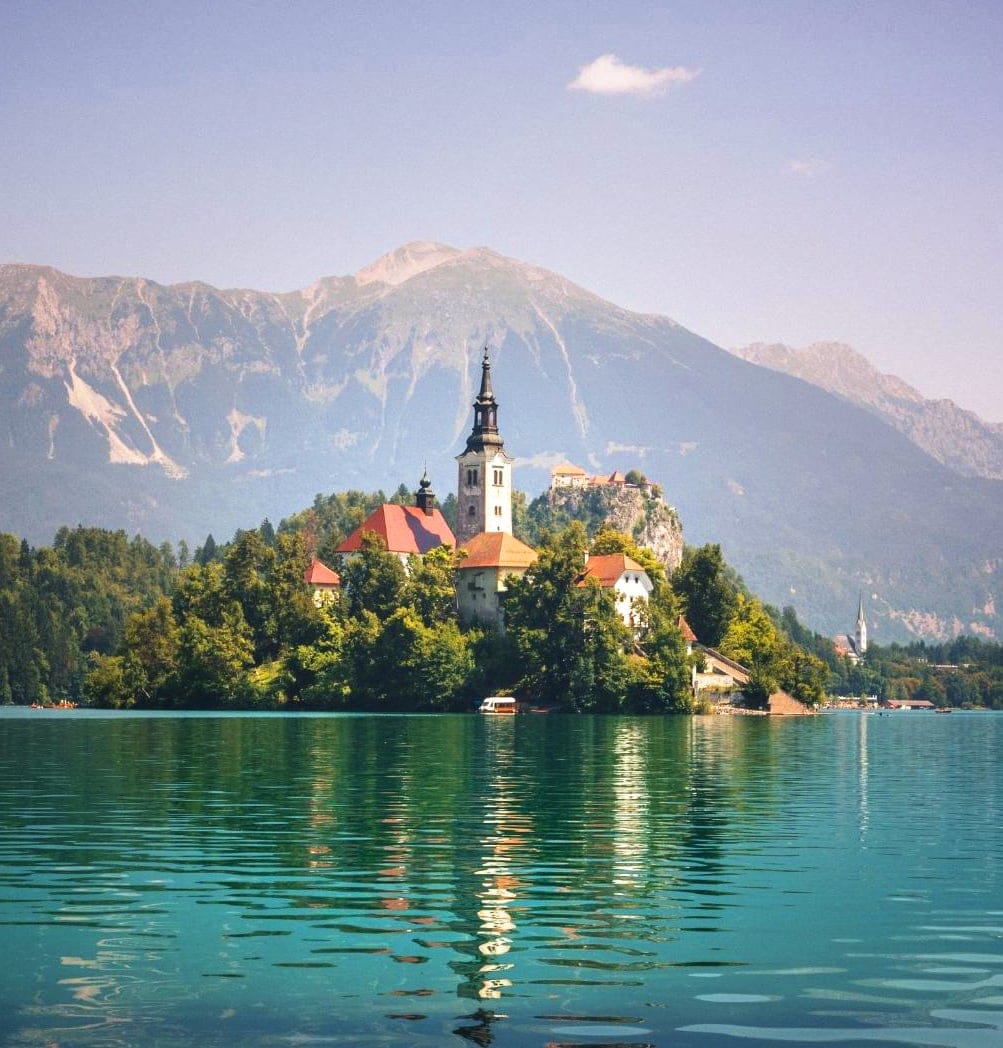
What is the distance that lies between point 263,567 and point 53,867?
133563 millimetres

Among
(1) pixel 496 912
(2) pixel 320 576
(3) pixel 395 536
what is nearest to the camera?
(1) pixel 496 912

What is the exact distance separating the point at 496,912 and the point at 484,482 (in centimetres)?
16915

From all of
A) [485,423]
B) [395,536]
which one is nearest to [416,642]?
[395,536]

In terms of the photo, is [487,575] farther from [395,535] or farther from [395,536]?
[395,535]

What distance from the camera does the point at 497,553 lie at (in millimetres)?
165000

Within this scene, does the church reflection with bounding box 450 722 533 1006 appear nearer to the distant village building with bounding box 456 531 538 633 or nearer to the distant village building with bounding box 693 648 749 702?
the distant village building with bounding box 693 648 749 702

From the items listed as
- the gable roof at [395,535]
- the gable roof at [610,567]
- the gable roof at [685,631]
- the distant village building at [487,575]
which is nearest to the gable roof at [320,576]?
the gable roof at [395,535]

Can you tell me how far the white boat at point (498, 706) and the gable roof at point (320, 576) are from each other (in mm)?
42580

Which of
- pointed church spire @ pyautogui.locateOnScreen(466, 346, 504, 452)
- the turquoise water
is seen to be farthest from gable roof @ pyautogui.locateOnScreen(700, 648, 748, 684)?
the turquoise water

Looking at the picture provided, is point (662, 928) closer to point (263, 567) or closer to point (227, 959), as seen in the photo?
point (227, 959)

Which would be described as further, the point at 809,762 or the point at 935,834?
the point at 809,762

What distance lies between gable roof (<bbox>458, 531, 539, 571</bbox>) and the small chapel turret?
20.7m

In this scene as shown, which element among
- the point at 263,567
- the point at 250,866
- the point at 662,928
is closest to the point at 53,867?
the point at 250,866

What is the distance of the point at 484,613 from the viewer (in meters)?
164
